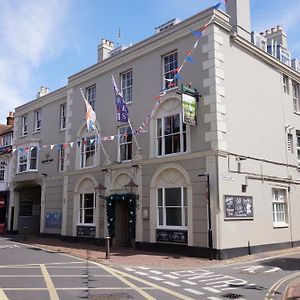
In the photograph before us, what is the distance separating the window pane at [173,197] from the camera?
60.5 ft

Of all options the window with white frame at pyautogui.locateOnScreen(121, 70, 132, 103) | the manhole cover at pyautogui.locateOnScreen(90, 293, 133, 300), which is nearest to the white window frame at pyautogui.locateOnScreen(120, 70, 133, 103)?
the window with white frame at pyautogui.locateOnScreen(121, 70, 132, 103)

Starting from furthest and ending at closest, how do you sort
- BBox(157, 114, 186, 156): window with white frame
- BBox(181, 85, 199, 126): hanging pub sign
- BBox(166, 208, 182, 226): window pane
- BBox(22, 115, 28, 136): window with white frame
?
BBox(22, 115, 28, 136): window with white frame
BBox(157, 114, 186, 156): window with white frame
BBox(166, 208, 182, 226): window pane
BBox(181, 85, 199, 126): hanging pub sign

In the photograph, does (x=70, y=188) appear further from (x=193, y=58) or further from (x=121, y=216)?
(x=193, y=58)

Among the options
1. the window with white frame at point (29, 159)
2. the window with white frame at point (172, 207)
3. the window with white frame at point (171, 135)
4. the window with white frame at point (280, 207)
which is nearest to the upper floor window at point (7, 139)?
the window with white frame at point (29, 159)

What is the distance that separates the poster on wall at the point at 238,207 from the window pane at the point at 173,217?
241 cm

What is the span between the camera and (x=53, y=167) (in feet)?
92.9

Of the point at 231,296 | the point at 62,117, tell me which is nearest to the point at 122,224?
the point at 62,117

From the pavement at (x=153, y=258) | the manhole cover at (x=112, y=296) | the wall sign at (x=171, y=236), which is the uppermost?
the wall sign at (x=171, y=236)

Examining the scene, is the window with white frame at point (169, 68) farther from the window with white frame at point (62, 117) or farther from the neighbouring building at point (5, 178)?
the neighbouring building at point (5, 178)

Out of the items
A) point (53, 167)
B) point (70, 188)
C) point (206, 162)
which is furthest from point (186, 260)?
point (53, 167)

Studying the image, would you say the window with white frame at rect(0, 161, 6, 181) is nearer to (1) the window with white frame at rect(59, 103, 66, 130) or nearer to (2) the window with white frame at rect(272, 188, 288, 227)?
(1) the window with white frame at rect(59, 103, 66, 130)

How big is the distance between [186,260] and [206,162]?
4242 millimetres

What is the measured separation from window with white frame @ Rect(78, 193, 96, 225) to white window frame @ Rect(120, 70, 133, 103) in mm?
6319

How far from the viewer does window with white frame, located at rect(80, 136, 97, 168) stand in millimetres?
24266
